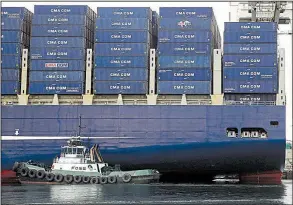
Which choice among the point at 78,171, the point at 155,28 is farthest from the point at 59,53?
the point at 78,171

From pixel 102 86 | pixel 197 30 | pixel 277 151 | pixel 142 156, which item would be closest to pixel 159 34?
pixel 197 30

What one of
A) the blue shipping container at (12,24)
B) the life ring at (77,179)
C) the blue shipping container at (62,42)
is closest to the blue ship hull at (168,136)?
the life ring at (77,179)

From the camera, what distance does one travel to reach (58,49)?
36.0 metres

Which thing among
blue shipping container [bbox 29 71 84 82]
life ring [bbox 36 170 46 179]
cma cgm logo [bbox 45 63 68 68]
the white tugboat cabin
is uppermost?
cma cgm logo [bbox 45 63 68 68]

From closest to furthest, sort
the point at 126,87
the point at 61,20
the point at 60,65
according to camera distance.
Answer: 1. the point at 126,87
2. the point at 60,65
3. the point at 61,20

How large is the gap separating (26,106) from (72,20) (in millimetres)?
6374

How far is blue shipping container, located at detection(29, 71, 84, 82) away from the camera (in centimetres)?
3541

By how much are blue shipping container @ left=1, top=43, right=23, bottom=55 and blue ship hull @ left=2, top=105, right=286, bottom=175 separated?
12.4 ft

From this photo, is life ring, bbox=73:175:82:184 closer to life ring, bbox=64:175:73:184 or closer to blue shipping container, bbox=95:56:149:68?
life ring, bbox=64:175:73:184

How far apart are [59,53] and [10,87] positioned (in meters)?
3.86

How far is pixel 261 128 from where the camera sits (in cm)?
3453

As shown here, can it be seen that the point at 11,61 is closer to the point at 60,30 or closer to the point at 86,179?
the point at 60,30

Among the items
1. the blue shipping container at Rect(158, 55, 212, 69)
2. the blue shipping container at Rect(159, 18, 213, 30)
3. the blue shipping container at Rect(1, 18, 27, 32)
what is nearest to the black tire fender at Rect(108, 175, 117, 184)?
the blue shipping container at Rect(158, 55, 212, 69)

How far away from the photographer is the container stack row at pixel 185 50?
34.7 meters
